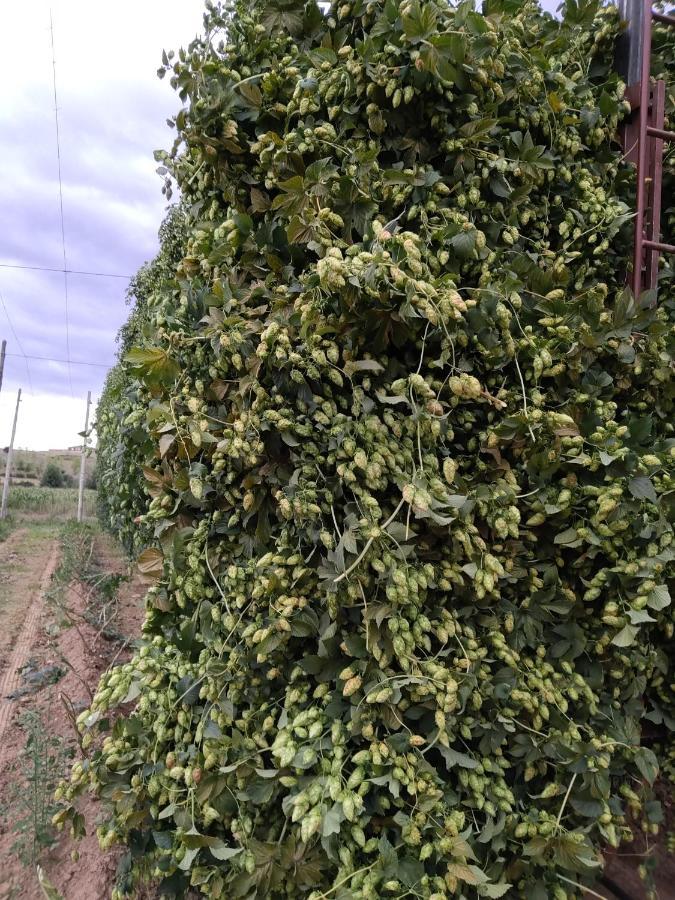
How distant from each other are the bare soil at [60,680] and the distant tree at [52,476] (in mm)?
20049

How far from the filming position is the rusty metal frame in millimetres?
1993

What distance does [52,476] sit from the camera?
88.3ft

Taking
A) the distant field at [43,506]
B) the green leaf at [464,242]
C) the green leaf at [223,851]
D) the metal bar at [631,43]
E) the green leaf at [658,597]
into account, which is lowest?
the green leaf at [223,851]

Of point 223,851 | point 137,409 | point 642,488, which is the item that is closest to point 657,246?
point 642,488

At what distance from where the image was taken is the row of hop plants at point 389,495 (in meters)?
1.45

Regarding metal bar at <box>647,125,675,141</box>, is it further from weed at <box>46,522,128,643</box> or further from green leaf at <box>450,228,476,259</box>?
weed at <box>46,522,128,643</box>

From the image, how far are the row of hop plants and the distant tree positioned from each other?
2852 centimetres

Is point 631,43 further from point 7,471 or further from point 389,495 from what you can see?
point 7,471

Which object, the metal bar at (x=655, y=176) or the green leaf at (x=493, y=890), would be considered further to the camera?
the metal bar at (x=655, y=176)

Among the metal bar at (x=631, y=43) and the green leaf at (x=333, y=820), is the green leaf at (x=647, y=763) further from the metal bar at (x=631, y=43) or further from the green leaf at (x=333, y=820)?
the metal bar at (x=631, y=43)

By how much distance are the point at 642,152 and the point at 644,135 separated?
6 cm

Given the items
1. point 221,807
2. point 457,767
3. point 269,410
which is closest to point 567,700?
point 457,767

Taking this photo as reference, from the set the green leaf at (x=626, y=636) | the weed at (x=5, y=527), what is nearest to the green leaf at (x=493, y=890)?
the green leaf at (x=626, y=636)

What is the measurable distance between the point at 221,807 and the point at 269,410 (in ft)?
3.84
